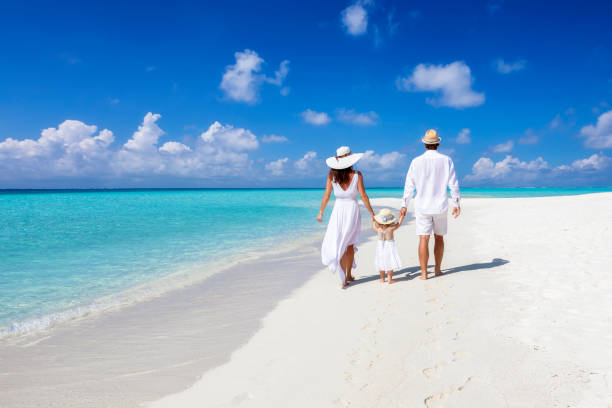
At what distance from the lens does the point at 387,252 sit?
5.75m

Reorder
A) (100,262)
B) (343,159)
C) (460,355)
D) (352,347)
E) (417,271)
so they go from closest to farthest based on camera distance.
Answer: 1. (460,355)
2. (352,347)
3. (343,159)
4. (417,271)
5. (100,262)

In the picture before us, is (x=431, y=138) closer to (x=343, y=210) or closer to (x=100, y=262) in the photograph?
(x=343, y=210)

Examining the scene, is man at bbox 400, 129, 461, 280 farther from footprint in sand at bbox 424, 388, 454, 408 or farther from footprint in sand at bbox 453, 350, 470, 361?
footprint in sand at bbox 424, 388, 454, 408

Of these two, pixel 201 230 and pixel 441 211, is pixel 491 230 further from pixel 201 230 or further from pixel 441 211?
pixel 201 230

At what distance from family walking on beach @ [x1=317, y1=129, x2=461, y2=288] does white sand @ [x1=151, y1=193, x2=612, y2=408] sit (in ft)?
2.01

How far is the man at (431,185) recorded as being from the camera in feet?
→ 18.0

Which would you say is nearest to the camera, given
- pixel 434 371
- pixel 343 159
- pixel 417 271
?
pixel 434 371

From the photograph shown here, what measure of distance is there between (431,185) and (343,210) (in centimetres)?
149

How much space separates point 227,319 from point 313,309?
50.4 inches

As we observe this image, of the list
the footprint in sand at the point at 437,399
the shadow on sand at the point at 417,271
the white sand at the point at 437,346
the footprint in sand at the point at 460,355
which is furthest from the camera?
the shadow on sand at the point at 417,271

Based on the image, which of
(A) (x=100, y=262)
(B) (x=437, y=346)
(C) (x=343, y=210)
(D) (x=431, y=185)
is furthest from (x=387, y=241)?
(A) (x=100, y=262)

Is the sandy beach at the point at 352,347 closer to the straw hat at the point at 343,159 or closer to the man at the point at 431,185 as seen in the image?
the man at the point at 431,185

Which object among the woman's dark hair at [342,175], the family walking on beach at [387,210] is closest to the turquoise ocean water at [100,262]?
the family walking on beach at [387,210]

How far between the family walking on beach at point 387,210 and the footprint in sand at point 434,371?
8.92 ft
